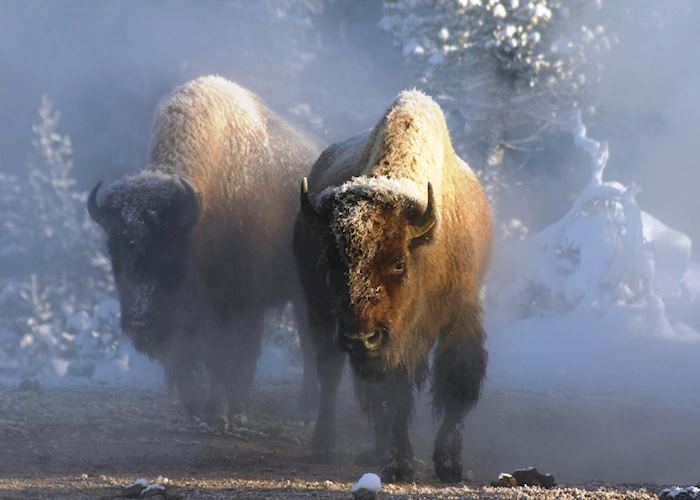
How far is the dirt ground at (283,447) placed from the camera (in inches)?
192

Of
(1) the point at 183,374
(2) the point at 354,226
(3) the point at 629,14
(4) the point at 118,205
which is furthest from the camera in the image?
(3) the point at 629,14

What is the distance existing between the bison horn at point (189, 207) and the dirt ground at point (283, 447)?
1.63m

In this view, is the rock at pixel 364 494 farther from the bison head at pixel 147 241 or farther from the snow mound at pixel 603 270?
the snow mound at pixel 603 270

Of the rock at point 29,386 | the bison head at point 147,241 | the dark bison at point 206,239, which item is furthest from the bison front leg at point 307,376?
the rock at point 29,386

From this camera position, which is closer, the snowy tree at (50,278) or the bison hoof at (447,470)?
the bison hoof at (447,470)

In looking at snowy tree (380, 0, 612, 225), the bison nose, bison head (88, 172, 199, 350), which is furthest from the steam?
the bison nose

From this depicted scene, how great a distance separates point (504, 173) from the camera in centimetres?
1725

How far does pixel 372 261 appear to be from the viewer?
16.0 ft

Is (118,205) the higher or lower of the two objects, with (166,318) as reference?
higher

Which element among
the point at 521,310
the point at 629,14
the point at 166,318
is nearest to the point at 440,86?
the point at 521,310

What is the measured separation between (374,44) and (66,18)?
48.9ft

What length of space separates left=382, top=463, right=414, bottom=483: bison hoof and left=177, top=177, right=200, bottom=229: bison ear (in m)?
2.79

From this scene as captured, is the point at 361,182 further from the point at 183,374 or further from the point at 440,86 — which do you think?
the point at 440,86

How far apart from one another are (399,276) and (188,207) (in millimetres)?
2883
